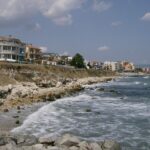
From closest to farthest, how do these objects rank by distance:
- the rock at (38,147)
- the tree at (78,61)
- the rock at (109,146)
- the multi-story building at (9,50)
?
→ the rock at (38,147) → the rock at (109,146) → the multi-story building at (9,50) → the tree at (78,61)

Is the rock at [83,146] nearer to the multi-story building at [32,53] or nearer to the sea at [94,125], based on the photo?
the sea at [94,125]

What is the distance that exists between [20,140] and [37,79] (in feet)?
181

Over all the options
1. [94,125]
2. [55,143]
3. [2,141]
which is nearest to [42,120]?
[94,125]

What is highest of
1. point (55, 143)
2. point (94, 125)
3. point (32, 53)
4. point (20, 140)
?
point (32, 53)

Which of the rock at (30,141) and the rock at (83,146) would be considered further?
the rock at (30,141)

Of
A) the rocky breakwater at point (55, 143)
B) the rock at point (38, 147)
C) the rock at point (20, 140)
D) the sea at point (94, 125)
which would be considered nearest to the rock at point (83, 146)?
the rocky breakwater at point (55, 143)

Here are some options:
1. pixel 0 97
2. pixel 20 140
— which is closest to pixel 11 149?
pixel 20 140

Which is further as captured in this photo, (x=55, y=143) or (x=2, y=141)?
(x=55, y=143)

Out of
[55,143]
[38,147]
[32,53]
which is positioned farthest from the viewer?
[32,53]

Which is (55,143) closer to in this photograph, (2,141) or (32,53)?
(2,141)

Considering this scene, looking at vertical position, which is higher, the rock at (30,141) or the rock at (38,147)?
the rock at (38,147)

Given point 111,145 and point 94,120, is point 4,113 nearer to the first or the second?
point 94,120

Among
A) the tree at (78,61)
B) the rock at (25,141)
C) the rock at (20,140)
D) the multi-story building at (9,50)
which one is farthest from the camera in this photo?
the tree at (78,61)

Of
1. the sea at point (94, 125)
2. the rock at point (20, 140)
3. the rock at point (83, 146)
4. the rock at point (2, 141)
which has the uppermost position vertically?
the rock at point (2, 141)
